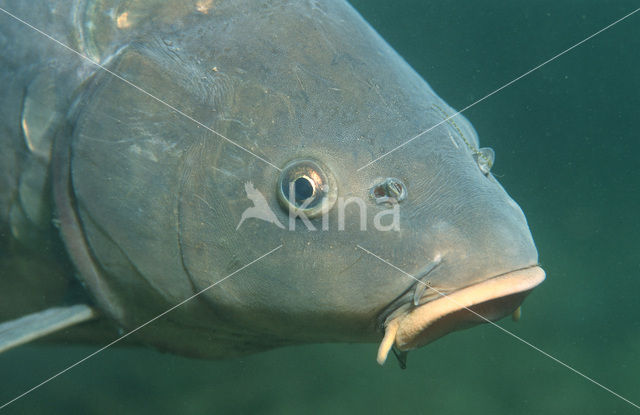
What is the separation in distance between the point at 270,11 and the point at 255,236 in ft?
4.03

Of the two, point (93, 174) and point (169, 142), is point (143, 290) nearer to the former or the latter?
point (93, 174)

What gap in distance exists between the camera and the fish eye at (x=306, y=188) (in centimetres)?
221

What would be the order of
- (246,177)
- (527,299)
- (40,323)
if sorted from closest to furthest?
(246,177)
(40,323)
(527,299)

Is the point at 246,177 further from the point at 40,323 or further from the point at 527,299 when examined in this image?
the point at 527,299

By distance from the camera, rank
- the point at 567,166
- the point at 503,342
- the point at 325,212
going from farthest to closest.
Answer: the point at 567,166, the point at 503,342, the point at 325,212

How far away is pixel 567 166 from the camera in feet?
52.7

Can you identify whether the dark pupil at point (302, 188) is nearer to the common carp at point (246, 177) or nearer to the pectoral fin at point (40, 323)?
the common carp at point (246, 177)

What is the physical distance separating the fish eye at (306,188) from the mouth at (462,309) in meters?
0.63

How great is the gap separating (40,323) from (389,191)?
199cm

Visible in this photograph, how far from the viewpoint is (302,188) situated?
2.23 m

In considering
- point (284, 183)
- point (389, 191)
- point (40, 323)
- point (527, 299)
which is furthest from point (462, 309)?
point (527, 299)

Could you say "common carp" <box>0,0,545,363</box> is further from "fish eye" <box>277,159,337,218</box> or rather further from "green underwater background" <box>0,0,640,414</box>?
"green underwater background" <box>0,0,640,414</box>

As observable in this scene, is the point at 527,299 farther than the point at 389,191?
Yes

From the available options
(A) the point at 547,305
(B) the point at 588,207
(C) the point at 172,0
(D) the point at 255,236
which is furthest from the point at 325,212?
(B) the point at 588,207
